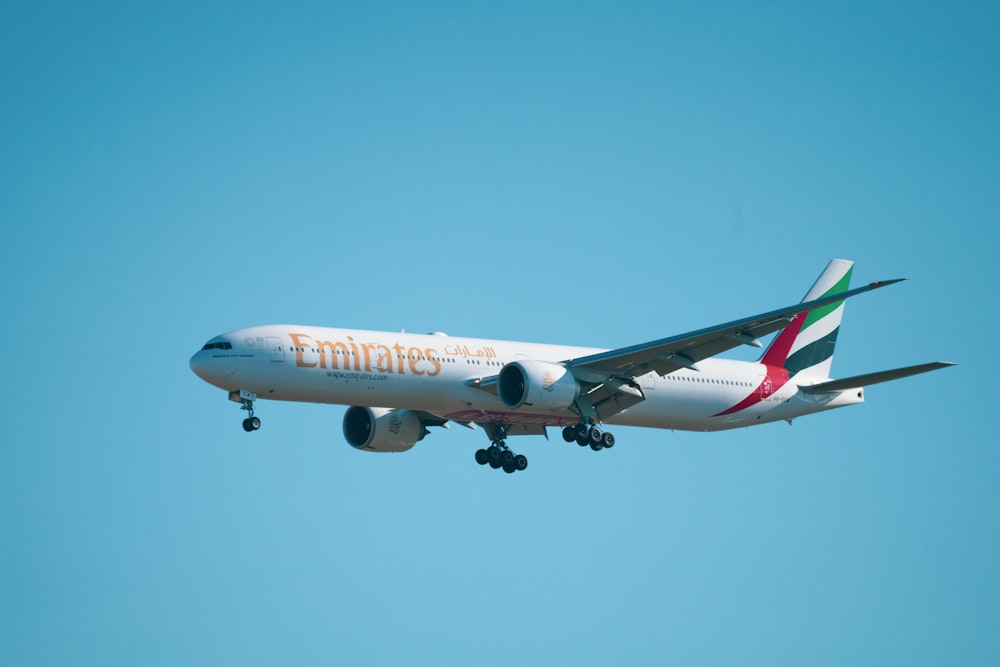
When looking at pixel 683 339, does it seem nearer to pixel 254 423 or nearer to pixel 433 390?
pixel 433 390

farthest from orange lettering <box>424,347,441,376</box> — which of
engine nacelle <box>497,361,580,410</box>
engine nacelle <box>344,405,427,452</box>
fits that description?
engine nacelle <box>344,405,427,452</box>

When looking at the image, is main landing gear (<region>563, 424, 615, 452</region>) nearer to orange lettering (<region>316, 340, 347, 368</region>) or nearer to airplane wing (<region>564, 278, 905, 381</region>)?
airplane wing (<region>564, 278, 905, 381</region>)

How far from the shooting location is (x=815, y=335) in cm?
5619

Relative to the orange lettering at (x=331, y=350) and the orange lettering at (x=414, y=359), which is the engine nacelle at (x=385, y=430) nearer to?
the orange lettering at (x=414, y=359)

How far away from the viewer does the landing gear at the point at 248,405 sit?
4362cm

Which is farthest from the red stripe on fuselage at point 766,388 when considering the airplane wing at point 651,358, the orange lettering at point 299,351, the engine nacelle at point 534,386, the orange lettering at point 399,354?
the orange lettering at point 299,351

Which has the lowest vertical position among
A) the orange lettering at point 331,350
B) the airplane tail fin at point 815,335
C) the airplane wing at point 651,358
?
the orange lettering at point 331,350

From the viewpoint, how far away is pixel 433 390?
150 ft

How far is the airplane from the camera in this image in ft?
144

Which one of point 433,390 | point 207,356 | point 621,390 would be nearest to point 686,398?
point 621,390

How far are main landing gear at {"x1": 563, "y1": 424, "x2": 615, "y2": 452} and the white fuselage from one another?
67 centimetres

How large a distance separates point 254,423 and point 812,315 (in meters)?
25.0

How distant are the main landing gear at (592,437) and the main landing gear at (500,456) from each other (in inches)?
172

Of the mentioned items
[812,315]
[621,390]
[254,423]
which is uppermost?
[812,315]
